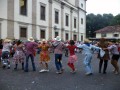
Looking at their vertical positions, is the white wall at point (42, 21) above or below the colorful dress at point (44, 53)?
above

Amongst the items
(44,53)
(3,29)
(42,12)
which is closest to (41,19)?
(42,12)

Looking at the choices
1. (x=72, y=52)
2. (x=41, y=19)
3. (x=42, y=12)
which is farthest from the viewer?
(x=42, y=12)

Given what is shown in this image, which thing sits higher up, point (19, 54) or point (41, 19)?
point (41, 19)

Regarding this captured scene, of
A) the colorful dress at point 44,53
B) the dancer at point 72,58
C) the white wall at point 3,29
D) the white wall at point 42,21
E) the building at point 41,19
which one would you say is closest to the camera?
the dancer at point 72,58

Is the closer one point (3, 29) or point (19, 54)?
point (19, 54)

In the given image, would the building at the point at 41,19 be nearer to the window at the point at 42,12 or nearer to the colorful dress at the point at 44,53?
the window at the point at 42,12

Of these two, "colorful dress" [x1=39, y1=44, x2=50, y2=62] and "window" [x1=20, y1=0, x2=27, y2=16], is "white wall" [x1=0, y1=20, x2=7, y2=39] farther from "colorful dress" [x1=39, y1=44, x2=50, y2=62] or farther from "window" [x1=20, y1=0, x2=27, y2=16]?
"colorful dress" [x1=39, y1=44, x2=50, y2=62]

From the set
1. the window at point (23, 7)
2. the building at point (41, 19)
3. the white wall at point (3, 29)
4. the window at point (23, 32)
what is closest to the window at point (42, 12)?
the building at point (41, 19)

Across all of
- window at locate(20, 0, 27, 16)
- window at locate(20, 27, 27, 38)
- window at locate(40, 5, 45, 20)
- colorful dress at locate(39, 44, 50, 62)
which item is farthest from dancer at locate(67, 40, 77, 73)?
window at locate(40, 5, 45, 20)

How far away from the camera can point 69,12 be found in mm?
44219

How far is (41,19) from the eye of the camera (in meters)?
34.2

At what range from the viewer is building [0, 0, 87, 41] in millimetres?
27706

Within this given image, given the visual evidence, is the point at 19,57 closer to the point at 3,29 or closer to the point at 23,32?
the point at 3,29

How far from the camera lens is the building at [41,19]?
27706 mm
